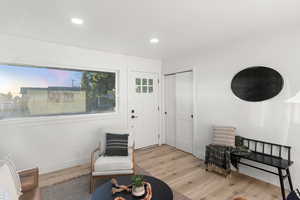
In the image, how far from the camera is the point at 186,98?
3.82 metres

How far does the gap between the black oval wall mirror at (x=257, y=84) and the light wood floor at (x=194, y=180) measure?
1.39 m

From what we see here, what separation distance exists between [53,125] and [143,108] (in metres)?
2.03

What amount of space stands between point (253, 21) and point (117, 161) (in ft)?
9.07

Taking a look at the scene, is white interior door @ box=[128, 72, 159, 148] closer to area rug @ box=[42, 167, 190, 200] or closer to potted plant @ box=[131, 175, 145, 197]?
area rug @ box=[42, 167, 190, 200]

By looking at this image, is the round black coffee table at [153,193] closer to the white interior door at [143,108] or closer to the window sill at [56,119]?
the window sill at [56,119]

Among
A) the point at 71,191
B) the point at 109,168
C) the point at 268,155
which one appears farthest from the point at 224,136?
the point at 71,191

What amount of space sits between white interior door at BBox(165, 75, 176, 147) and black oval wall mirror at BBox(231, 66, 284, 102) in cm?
160

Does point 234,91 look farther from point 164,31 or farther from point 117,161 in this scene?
point 117,161

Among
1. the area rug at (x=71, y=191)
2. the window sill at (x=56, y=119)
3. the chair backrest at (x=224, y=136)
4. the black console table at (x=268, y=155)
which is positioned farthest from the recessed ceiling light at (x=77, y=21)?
the black console table at (x=268, y=155)

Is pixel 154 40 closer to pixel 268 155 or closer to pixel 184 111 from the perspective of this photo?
pixel 184 111

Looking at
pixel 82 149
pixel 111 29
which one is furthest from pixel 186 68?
pixel 82 149

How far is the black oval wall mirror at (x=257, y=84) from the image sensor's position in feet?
7.85

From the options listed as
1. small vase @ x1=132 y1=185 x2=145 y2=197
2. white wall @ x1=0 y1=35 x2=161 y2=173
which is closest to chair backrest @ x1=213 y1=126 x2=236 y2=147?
small vase @ x1=132 y1=185 x2=145 y2=197

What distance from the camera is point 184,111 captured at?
3.89 m
